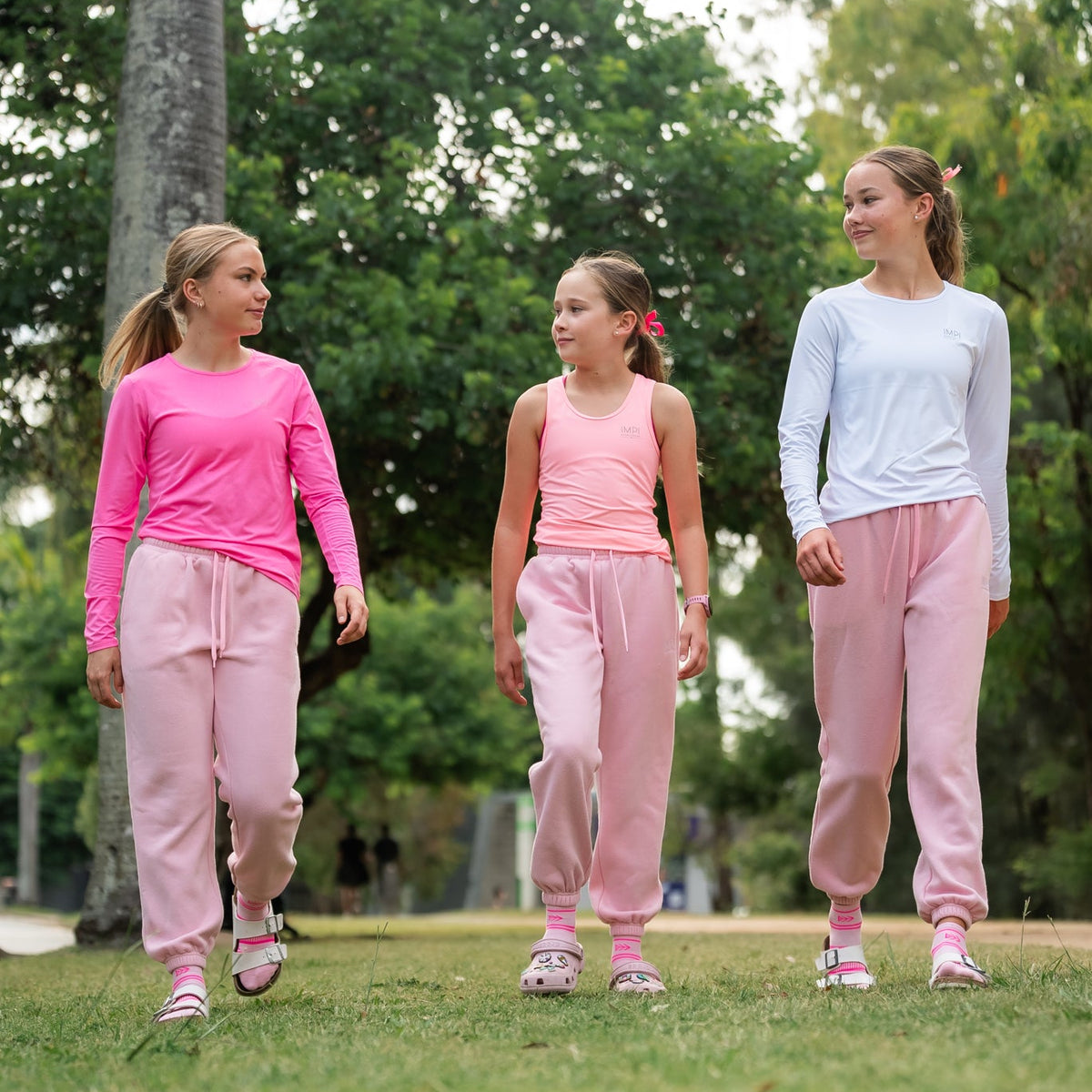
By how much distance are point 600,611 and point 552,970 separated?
3.61 ft

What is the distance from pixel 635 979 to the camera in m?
4.80

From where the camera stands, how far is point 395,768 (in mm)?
26047

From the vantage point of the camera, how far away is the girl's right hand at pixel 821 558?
4504 millimetres

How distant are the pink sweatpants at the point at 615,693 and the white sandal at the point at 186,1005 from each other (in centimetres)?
107

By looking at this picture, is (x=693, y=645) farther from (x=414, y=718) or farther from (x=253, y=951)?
(x=414, y=718)

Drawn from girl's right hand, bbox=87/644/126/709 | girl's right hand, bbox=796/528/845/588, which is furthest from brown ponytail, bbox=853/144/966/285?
girl's right hand, bbox=87/644/126/709

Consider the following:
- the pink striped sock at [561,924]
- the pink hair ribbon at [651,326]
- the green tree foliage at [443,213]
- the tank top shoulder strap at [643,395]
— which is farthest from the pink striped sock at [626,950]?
the green tree foliage at [443,213]

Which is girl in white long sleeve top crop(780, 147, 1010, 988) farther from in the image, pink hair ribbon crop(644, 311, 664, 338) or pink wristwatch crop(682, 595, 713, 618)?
pink hair ribbon crop(644, 311, 664, 338)

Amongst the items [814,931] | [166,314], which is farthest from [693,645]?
[814,931]

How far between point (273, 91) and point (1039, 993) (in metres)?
10.2

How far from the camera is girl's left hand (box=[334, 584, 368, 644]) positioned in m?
4.52

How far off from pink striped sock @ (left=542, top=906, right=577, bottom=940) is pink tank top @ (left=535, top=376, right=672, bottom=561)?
1.13 m

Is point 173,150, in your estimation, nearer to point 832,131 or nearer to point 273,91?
point 273,91

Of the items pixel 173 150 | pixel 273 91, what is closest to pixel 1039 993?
pixel 173 150
